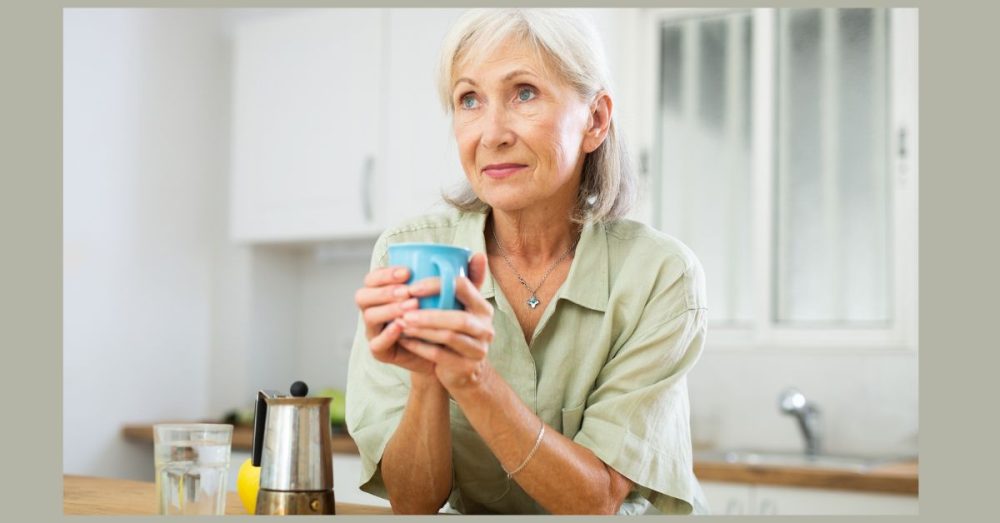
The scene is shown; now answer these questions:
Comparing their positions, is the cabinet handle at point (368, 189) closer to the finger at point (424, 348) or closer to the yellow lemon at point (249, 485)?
the yellow lemon at point (249, 485)

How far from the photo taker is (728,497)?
2641 millimetres

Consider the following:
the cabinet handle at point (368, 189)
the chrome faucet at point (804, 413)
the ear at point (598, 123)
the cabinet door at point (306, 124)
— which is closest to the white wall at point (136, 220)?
the cabinet door at point (306, 124)

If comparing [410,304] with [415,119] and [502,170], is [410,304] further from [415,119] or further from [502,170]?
[415,119]

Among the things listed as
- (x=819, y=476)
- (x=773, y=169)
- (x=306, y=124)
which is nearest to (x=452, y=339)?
(x=819, y=476)

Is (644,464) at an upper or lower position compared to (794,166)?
lower

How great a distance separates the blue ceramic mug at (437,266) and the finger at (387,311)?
0.01m

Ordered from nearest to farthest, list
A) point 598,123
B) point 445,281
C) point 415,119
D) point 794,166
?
point 445,281, point 598,123, point 794,166, point 415,119

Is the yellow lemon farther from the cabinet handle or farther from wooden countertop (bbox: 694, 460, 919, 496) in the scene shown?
the cabinet handle

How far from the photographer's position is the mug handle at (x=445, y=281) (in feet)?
3.65

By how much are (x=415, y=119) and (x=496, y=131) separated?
2145mm

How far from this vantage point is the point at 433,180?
11.3ft

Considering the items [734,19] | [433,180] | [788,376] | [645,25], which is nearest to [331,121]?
[433,180]

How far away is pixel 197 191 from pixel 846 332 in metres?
2.41

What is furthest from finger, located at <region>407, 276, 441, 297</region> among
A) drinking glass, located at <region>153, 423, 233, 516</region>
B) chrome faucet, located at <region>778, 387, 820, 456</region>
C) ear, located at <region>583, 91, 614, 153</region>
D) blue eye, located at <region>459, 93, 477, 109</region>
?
chrome faucet, located at <region>778, 387, 820, 456</region>
